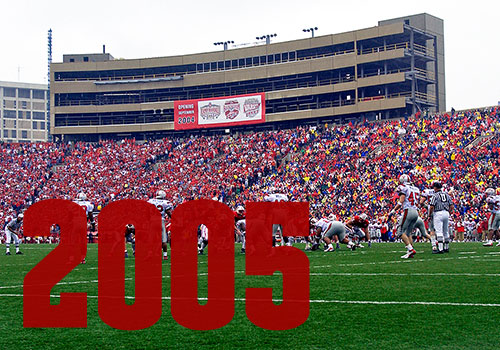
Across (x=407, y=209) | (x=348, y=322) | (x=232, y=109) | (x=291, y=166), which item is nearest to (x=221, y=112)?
(x=232, y=109)

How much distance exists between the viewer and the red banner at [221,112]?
61.5 m

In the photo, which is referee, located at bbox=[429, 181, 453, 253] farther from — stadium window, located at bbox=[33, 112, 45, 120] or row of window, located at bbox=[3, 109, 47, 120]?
stadium window, located at bbox=[33, 112, 45, 120]

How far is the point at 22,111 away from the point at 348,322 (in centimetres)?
14631

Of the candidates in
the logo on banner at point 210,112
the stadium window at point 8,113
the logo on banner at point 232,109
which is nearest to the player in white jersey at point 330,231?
the logo on banner at point 232,109

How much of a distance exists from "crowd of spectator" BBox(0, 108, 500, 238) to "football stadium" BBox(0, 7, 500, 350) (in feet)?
0.53

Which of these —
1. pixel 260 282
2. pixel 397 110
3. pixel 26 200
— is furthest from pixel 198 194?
pixel 260 282

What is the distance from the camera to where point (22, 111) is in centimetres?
14488

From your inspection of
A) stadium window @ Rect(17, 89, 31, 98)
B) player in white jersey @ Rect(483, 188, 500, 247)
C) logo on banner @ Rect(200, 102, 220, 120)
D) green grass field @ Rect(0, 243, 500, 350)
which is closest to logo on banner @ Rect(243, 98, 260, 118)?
logo on banner @ Rect(200, 102, 220, 120)

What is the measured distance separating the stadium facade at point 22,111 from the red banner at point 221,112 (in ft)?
279

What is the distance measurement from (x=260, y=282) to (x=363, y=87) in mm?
47027

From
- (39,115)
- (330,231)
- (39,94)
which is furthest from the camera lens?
(39,94)

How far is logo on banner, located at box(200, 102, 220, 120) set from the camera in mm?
62906

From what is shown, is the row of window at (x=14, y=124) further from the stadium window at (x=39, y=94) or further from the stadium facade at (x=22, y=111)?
the stadium window at (x=39, y=94)

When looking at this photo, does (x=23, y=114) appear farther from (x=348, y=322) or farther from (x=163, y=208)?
(x=348, y=322)
